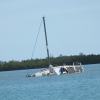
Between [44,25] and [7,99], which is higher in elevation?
[44,25]

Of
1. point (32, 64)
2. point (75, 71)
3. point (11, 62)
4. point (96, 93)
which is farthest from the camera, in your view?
point (11, 62)

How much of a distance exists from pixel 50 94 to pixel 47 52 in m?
42.0

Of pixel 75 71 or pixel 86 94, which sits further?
pixel 75 71

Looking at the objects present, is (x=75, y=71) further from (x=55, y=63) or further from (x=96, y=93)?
(x=96, y=93)

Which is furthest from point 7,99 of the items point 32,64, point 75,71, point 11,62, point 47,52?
point 11,62

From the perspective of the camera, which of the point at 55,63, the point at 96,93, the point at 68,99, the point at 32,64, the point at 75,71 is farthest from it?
the point at 32,64

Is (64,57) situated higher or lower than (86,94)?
higher

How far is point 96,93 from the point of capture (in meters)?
55.4

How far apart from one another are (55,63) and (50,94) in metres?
82.7

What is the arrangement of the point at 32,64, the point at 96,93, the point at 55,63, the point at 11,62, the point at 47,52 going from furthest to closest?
the point at 11,62
the point at 32,64
the point at 55,63
the point at 47,52
the point at 96,93

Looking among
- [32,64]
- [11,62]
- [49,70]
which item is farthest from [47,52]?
[11,62]

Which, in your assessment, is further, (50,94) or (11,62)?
(11,62)

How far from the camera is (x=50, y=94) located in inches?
2315

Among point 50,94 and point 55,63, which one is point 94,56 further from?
point 50,94
